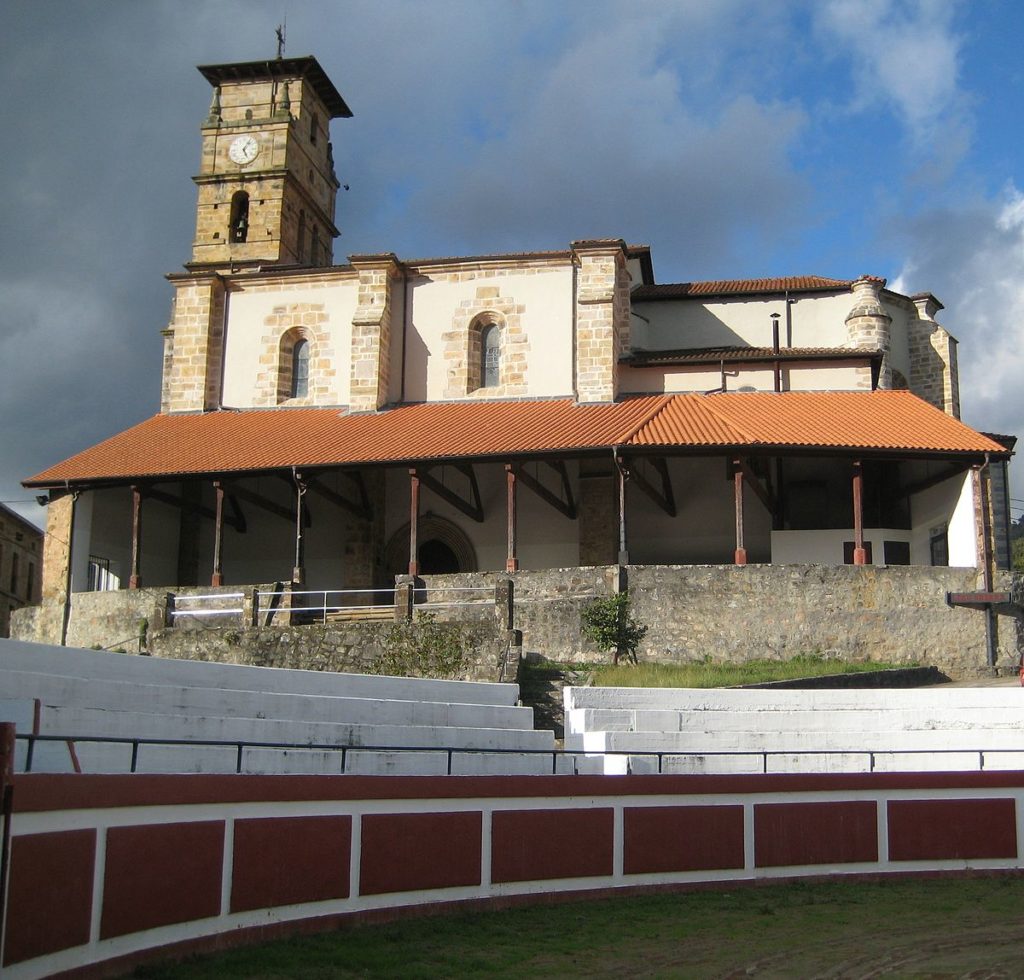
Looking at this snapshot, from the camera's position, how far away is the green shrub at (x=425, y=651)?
71.2 ft

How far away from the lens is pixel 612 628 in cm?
2327

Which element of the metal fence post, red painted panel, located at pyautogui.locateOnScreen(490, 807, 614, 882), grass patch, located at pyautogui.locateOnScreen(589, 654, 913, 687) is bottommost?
red painted panel, located at pyautogui.locateOnScreen(490, 807, 614, 882)

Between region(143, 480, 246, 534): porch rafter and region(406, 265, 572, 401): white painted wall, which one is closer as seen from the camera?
region(143, 480, 246, 534): porch rafter

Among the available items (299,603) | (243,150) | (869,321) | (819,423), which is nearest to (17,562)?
(243,150)

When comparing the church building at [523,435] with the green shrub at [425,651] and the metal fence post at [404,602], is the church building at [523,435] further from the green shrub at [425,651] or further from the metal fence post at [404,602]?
the green shrub at [425,651]

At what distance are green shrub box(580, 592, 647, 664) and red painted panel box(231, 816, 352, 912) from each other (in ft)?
42.5

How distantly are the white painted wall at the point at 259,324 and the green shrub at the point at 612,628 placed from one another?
11.7 m

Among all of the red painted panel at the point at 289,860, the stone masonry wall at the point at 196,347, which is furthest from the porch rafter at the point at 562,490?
the red painted panel at the point at 289,860

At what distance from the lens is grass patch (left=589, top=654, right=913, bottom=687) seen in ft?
67.3

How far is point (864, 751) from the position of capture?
14.5 meters

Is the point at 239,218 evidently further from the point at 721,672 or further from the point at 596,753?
the point at 596,753

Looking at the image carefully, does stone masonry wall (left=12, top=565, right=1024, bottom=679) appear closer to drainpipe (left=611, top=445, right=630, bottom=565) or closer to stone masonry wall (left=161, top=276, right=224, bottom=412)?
drainpipe (left=611, top=445, right=630, bottom=565)

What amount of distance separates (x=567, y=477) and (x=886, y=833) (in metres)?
16.1

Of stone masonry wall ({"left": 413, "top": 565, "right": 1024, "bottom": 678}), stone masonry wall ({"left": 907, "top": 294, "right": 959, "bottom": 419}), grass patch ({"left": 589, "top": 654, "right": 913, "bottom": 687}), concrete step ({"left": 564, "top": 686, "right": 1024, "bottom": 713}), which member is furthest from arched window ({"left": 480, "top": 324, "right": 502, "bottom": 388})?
concrete step ({"left": 564, "top": 686, "right": 1024, "bottom": 713})
